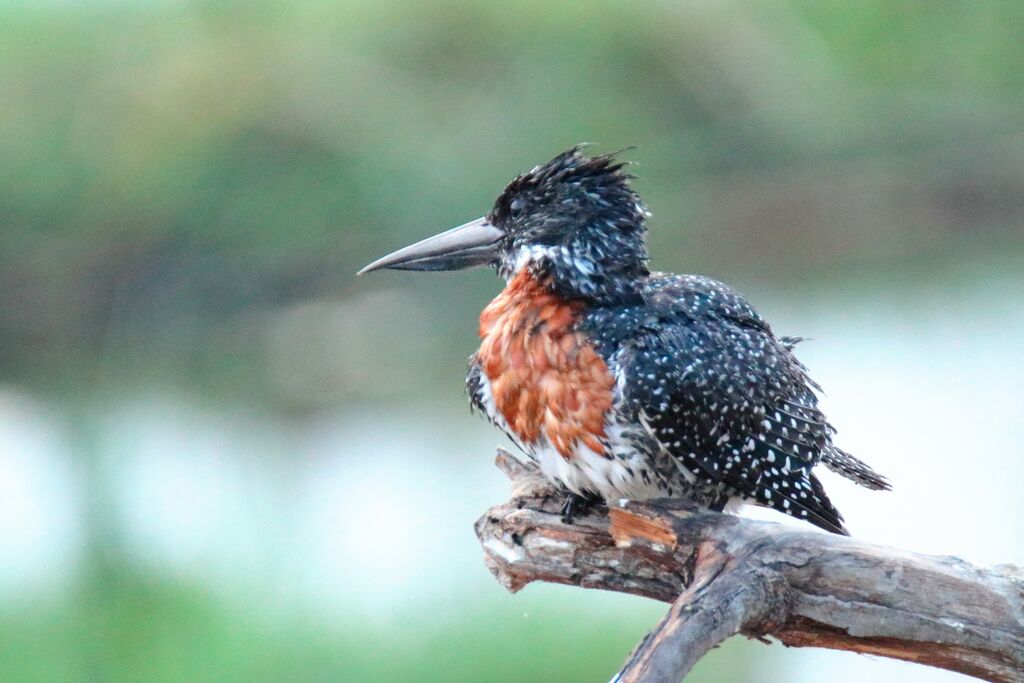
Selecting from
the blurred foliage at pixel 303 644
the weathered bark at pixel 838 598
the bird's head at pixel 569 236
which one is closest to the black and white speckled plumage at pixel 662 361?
the bird's head at pixel 569 236

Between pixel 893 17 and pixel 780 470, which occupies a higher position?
pixel 893 17

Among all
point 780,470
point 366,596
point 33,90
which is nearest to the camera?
point 780,470

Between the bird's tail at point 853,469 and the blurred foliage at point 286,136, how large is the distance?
9.53ft

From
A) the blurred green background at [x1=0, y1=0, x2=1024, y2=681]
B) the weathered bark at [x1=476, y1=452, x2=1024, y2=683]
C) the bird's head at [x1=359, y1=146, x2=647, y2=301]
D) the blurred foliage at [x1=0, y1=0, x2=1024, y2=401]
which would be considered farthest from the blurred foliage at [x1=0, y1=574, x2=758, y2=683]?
the weathered bark at [x1=476, y1=452, x2=1024, y2=683]

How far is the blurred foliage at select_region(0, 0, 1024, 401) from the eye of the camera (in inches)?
190

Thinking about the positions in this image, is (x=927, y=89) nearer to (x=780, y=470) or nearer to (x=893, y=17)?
(x=893, y=17)

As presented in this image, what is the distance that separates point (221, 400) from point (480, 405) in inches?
131

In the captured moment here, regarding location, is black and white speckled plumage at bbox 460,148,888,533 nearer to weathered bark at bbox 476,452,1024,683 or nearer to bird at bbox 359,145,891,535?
bird at bbox 359,145,891,535

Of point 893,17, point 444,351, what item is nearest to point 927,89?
point 893,17

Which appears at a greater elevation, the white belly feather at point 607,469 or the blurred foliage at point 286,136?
Answer: the blurred foliage at point 286,136

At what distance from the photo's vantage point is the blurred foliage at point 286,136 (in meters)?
4.83

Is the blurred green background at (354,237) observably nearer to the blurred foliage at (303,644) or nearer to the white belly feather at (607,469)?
the blurred foliage at (303,644)

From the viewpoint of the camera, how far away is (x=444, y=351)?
4.89 meters

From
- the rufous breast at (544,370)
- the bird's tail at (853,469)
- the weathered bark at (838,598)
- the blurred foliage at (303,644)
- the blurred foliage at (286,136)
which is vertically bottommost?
the blurred foliage at (303,644)
